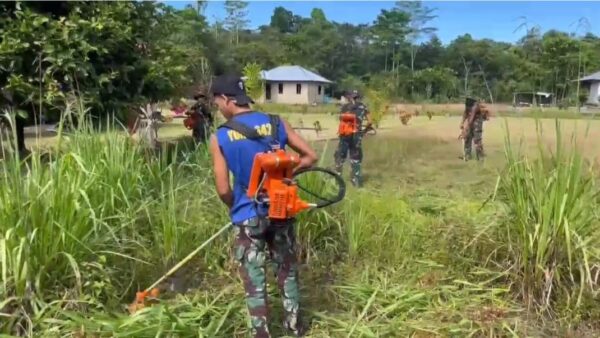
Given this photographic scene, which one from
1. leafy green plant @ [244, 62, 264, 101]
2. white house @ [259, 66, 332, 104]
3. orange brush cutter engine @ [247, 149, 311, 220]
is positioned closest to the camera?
orange brush cutter engine @ [247, 149, 311, 220]

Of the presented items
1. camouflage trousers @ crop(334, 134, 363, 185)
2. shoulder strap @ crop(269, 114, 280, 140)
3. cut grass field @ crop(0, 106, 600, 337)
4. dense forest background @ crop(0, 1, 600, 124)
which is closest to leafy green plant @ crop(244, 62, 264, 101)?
dense forest background @ crop(0, 1, 600, 124)

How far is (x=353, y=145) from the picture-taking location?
355 inches

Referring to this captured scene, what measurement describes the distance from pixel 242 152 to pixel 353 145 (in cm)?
595

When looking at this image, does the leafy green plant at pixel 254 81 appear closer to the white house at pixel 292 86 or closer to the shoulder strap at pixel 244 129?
the shoulder strap at pixel 244 129

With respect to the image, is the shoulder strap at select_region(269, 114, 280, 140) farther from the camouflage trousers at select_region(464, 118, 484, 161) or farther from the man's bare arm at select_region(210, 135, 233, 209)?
the camouflage trousers at select_region(464, 118, 484, 161)

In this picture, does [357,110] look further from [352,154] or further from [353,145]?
[352,154]

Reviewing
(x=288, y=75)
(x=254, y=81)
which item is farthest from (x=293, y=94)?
(x=254, y=81)

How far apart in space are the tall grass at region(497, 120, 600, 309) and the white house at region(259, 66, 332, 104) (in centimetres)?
4963

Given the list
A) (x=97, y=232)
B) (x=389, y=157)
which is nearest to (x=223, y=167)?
(x=97, y=232)

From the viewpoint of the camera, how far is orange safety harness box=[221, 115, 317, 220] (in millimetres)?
3051

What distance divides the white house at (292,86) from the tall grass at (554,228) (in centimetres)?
4963

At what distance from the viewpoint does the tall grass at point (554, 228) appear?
11.4 ft

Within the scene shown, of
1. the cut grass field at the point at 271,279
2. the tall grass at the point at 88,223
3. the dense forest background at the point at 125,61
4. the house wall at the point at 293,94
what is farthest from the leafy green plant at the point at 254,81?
the house wall at the point at 293,94

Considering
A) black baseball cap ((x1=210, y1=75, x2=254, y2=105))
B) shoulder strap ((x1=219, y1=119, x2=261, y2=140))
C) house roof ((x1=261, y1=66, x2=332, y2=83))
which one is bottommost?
shoulder strap ((x1=219, y1=119, x2=261, y2=140))
